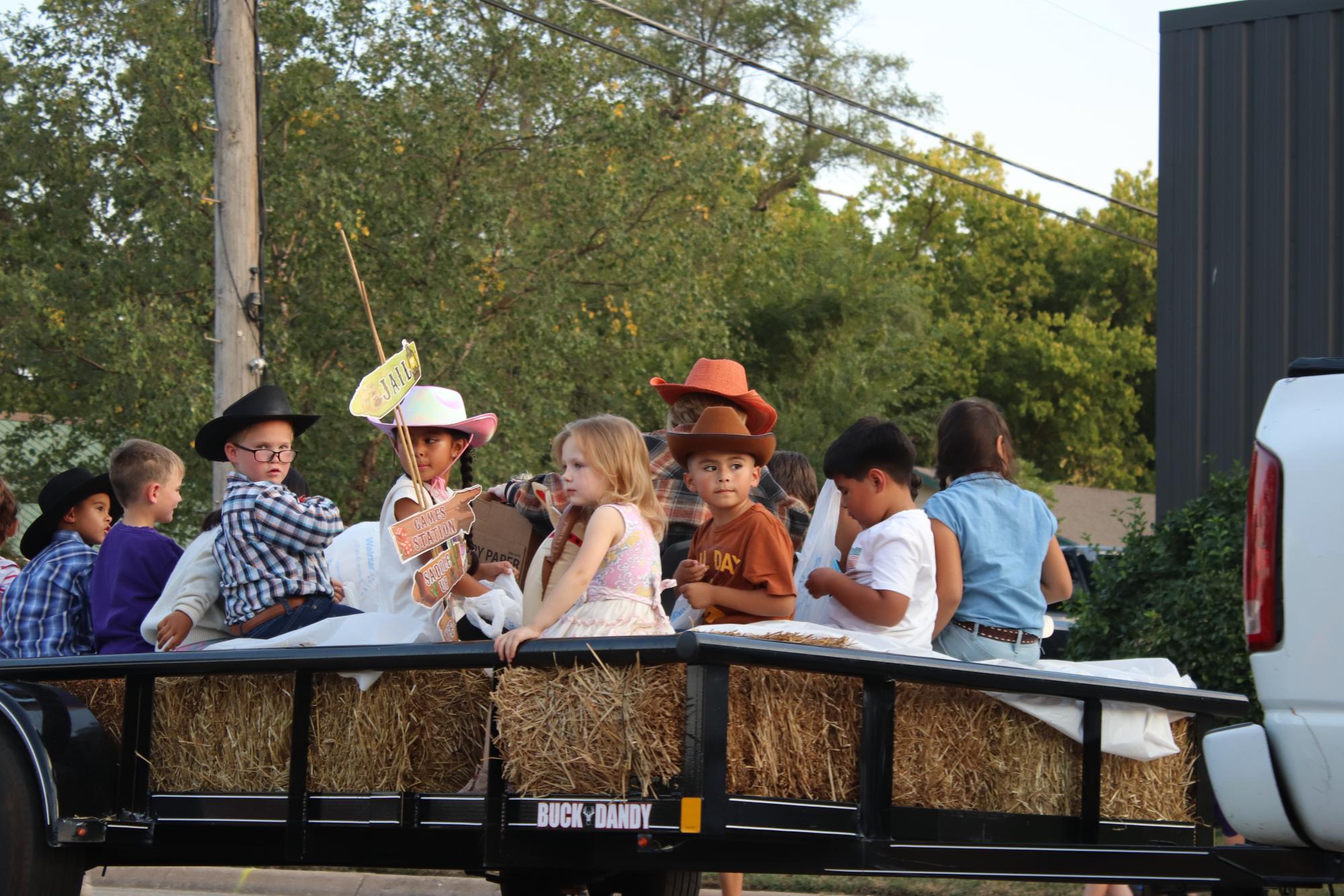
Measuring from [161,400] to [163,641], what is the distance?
33.8ft

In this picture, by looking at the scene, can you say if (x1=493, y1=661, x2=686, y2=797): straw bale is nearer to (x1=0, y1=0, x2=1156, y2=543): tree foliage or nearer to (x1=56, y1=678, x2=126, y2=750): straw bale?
(x1=56, y1=678, x2=126, y2=750): straw bale

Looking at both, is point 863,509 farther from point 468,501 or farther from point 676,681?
point 676,681

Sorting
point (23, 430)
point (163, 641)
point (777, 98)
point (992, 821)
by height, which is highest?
point (777, 98)

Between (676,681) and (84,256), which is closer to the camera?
(676,681)

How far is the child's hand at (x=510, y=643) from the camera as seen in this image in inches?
140

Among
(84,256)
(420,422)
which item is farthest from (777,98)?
(420,422)

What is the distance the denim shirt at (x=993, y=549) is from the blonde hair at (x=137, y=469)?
277cm

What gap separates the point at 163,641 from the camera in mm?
4965

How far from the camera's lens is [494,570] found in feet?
16.7

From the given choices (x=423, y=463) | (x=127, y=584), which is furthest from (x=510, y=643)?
(x=127, y=584)

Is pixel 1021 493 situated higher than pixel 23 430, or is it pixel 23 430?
pixel 23 430

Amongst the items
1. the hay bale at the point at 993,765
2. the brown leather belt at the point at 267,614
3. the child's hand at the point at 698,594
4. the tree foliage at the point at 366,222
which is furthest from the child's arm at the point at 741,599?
the tree foliage at the point at 366,222

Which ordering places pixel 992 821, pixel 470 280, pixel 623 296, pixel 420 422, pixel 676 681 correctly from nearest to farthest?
pixel 676 681 → pixel 992 821 → pixel 420 422 → pixel 470 280 → pixel 623 296

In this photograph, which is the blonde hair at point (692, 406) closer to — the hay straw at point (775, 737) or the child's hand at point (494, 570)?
the child's hand at point (494, 570)
